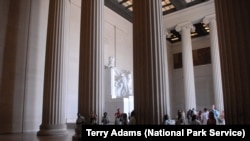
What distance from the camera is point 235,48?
636cm

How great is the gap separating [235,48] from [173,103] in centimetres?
2542

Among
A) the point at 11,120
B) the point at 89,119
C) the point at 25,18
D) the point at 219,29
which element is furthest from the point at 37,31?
the point at 219,29

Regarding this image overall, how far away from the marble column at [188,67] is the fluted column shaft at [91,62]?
1301 centimetres

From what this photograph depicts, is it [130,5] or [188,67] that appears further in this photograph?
[130,5]

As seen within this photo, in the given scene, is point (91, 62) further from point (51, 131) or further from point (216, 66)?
point (216, 66)

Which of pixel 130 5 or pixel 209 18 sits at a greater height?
pixel 130 5

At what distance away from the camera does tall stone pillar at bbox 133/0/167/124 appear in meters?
7.83

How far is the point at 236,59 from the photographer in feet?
20.7

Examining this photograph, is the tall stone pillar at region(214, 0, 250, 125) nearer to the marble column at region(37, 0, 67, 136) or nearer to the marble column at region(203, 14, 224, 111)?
the marble column at region(37, 0, 67, 136)

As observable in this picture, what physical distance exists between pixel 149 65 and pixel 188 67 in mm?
15214

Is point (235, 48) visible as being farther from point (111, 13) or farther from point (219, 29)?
point (111, 13)

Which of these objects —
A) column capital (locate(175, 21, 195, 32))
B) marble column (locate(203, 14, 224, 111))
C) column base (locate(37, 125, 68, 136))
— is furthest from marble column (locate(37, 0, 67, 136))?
column capital (locate(175, 21, 195, 32))

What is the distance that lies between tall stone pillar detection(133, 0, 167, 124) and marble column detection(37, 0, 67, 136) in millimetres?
5297

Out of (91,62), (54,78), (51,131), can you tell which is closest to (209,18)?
(91,62)
